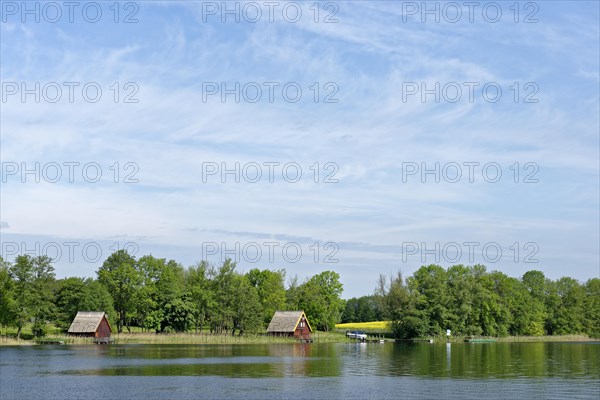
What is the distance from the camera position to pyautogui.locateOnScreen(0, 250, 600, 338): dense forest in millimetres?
100562

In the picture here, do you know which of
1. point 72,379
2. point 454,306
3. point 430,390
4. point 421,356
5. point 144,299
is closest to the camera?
point 430,390

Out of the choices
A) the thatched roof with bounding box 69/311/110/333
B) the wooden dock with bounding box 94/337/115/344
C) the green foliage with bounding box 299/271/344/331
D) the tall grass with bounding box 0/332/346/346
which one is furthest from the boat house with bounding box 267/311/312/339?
the thatched roof with bounding box 69/311/110/333

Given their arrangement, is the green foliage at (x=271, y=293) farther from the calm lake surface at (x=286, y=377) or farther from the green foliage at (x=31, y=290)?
the calm lake surface at (x=286, y=377)

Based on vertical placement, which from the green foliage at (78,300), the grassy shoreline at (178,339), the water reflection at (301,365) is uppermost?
the green foliage at (78,300)

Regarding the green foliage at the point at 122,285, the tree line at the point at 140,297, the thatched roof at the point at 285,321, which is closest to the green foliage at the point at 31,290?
the tree line at the point at 140,297

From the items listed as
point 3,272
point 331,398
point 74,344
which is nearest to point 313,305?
point 74,344

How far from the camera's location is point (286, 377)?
52031mm

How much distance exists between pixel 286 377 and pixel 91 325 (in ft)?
191

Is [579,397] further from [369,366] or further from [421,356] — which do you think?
[421,356]

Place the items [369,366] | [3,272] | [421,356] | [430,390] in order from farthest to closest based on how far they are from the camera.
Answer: [3,272]
[421,356]
[369,366]
[430,390]

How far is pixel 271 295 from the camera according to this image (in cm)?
13112

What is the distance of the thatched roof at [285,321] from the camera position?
11844 centimetres

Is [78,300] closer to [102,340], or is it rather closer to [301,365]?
[102,340]

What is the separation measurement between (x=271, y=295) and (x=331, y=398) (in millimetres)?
90576
